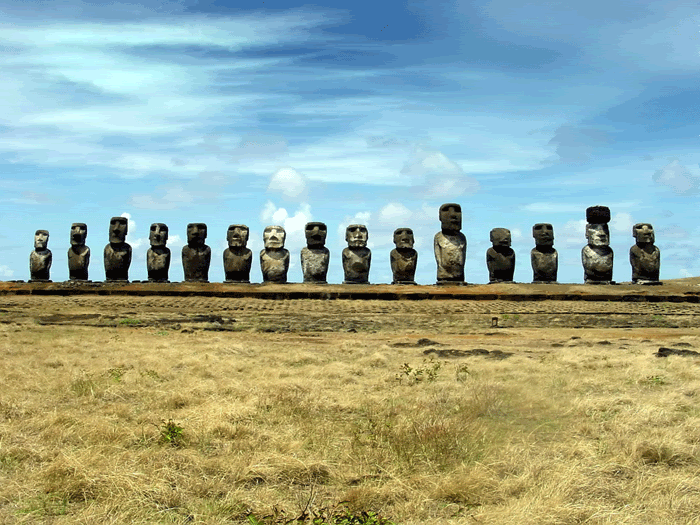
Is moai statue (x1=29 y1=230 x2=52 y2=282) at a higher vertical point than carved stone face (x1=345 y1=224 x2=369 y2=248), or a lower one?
lower

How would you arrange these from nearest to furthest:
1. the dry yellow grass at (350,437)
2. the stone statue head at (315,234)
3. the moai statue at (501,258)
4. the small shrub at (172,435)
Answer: the dry yellow grass at (350,437) → the small shrub at (172,435) → the moai statue at (501,258) → the stone statue head at (315,234)

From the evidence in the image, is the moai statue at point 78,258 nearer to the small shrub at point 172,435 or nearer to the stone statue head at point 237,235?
the stone statue head at point 237,235

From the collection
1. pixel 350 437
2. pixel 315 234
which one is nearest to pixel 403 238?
pixel 315 234

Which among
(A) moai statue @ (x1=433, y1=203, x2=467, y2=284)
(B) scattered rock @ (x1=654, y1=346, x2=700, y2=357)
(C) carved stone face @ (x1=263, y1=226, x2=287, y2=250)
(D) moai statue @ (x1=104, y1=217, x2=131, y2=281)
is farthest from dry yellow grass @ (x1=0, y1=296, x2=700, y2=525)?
(D) moai statue @ (x1=104, y1=217, x2=131, y2=281)

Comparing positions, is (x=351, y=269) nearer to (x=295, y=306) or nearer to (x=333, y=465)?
(x=295, y=306)

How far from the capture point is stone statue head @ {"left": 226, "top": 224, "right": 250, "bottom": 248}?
28.1 m

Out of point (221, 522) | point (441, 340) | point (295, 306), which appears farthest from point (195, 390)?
point (295, 306)

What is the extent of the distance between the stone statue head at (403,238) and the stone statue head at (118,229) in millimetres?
10057

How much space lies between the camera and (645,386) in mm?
10008

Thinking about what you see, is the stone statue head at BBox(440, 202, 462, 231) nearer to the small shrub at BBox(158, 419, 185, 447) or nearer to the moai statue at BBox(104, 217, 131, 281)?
the moai statue at BBox(104, 217, 131, 281)

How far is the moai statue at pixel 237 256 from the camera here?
91.6 feet

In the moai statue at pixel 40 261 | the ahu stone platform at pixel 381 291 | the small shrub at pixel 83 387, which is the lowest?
the small shrub at pixel 83 387

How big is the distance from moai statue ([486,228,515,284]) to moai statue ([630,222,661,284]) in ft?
15.2

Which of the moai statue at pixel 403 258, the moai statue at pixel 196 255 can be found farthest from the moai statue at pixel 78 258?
the moai statue at pixel 403 258
